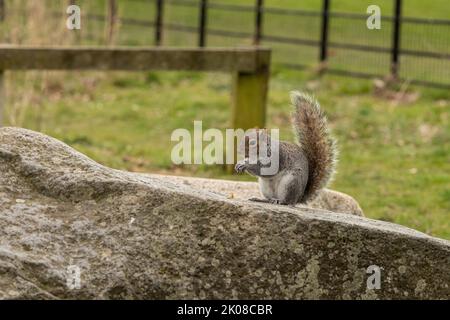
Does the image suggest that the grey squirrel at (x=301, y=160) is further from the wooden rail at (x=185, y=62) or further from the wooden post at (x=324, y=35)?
the wooden post at (x=324, y=35)

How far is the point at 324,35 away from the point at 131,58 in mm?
6265

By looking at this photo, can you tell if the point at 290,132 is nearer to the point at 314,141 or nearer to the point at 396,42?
the point at 396,42

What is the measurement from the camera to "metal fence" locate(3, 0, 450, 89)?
13.7 metres

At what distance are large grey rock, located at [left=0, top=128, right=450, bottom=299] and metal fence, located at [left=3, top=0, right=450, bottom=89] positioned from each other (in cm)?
917

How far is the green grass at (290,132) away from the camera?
8.52 meters

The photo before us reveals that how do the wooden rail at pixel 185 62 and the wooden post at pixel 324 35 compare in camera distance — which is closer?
the wooden rail at pixel 185 62

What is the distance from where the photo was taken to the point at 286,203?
4.68 metres

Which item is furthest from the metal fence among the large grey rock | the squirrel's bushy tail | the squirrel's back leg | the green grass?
the large grey rock

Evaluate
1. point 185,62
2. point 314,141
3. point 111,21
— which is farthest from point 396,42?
point 314,141

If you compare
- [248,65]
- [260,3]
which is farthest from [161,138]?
[260,3]

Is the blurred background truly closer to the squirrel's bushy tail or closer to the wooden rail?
the wooden rail

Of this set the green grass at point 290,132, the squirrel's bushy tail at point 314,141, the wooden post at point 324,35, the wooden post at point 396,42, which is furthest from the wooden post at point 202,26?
the squirrel's bushy tail at point 314,141
